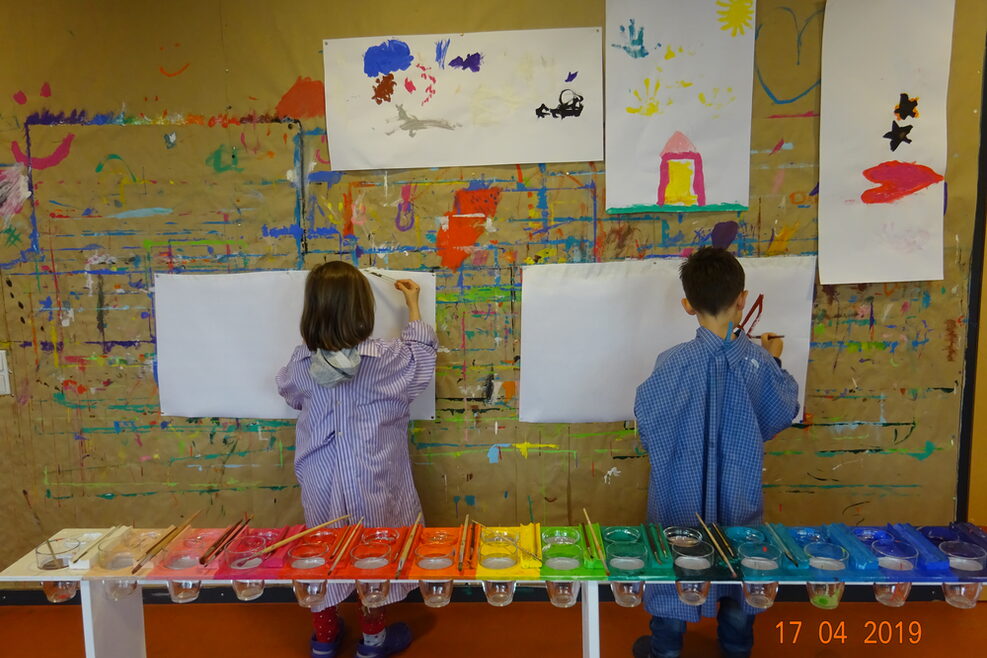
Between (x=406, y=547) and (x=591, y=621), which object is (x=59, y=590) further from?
(x=591, y=621)

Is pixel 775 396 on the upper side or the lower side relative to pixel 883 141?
lower

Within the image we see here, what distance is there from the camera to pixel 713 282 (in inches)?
55.6

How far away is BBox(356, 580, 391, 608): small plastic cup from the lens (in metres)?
1.13

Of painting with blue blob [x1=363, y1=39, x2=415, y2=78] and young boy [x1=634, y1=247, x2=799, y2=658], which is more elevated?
painting with blue blob [x1=363, y1=39, x2=415, y2=78]

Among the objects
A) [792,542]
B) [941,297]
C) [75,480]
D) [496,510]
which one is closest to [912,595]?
[941,297]

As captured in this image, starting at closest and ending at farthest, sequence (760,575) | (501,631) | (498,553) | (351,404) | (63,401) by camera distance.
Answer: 1. (760,575)
2. (498,553)
3. (351,404)
4. (501,631)
5. (63,401)

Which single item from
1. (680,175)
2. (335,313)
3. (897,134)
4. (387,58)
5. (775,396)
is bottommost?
(775,396)

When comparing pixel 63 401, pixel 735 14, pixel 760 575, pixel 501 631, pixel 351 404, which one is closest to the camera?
pixel 760 575

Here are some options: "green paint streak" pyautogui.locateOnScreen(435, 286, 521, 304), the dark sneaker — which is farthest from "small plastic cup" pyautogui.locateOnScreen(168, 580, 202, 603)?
"green paint streak" pyautogui.locateOnScreen(435, 286, 521, 304)

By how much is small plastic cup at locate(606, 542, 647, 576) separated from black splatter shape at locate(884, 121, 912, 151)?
1.46m

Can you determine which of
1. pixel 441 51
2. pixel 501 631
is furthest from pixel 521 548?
pixel 441 51

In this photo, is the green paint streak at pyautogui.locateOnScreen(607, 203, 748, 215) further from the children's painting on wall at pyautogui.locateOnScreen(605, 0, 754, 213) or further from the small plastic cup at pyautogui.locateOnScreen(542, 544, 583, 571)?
the small plastic cup at pyautogui.locateOnScreen(542, 544, 583, 571)

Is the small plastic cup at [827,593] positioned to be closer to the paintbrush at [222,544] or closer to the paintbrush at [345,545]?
the paintbrush at [345,545]

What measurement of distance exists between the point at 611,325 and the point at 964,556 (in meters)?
1.00
